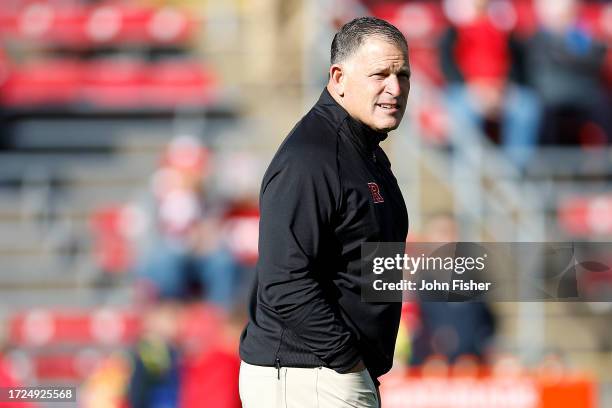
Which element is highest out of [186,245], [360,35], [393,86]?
[186,245]

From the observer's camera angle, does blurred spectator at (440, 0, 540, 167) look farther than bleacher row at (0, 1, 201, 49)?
No

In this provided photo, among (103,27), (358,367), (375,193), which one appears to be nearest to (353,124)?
(375,193)

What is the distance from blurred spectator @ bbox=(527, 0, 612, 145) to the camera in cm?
941

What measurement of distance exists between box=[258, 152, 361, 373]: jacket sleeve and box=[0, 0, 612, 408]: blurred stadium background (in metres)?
3.53

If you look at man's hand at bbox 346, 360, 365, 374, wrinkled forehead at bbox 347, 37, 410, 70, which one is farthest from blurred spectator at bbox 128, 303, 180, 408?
wrinkled forehead at bbox 347, 37, 410, 70

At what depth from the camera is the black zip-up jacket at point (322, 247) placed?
308 cm

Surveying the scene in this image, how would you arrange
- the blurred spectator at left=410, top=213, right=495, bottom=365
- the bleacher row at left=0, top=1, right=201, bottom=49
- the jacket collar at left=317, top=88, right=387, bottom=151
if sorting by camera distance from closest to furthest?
the jacket collar at left=317, top=88, right=387, bottom=151
the blurred spectator at left=410, top=213, right=495, bottom=365
the bleacher row at left=0, top=1, right=201, bottom=49

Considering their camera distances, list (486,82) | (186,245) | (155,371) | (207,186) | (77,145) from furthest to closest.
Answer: (77,145) → (486,82) → (207,186) → (186,245) → (155,371)

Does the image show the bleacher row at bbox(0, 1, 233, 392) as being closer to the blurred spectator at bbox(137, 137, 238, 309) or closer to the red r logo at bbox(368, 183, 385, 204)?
the blurred spectator at bbox(137, 137, 238, 309)

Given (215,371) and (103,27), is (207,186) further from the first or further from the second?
(103,27)

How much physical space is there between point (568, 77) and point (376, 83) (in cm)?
652

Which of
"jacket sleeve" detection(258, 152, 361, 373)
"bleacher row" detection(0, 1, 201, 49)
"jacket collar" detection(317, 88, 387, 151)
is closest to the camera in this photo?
"jacket sleeve" detection(258, 152, 361, 373)

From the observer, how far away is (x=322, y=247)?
313 cm

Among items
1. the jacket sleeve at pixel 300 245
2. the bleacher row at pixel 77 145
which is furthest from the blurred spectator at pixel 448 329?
the jacket sleeve at pixel 300 245
